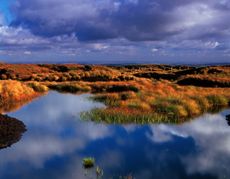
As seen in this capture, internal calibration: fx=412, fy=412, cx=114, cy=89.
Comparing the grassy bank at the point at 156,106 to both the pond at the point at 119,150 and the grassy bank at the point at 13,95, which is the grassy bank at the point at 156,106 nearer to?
the pond at the point at 119,150

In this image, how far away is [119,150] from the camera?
914 inches

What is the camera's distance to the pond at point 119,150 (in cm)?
1908

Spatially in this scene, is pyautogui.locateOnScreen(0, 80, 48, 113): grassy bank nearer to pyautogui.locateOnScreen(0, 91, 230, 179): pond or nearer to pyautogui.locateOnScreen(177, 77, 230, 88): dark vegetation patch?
pyautogui.locateOnScreen(0, 91, 230, 179): pond

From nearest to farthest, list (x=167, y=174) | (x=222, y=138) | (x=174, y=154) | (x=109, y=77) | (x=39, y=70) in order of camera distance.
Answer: (x=167, y=174) < (x=174, y=154) < (x=222, y=138) < (x=109, y=77) < (x=39, y=70)

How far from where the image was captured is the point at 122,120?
3133cm

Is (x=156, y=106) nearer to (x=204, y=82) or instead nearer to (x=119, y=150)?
(x=119, y=150)

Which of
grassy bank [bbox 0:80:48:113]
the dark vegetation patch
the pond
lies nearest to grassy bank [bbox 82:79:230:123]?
the pond

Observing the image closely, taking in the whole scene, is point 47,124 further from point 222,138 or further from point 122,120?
point 222,138

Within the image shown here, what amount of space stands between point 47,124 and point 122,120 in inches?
225

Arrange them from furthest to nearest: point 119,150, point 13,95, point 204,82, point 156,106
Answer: point 204,82
point 13,95
point 156,106
point 119,150

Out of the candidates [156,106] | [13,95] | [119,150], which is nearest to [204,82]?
[156,106]

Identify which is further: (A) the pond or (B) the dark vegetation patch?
(B) the dark vegetation patch

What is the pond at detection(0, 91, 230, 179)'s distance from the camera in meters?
19.1

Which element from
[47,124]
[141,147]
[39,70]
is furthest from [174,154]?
[39,70]
